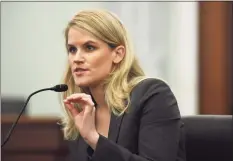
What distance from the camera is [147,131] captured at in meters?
1.05

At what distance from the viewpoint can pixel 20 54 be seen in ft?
7.19

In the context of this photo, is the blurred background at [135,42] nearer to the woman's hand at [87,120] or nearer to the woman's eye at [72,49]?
the woman's eye at [72,49]

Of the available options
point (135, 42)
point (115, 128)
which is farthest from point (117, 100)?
point (135, 42)

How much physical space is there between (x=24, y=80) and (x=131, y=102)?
1.18 m

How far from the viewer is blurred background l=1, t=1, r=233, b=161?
2.00 metres

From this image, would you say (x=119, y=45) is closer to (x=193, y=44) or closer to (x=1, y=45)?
(x=193, y=44)

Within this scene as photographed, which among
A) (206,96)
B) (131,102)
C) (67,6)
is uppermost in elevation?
(67,6)

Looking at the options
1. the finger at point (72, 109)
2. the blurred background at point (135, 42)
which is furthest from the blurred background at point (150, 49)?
the finger at point (72, 109)

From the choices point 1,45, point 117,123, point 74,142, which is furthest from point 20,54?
point 117,123

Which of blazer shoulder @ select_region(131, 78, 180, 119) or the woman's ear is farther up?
the woman's ear

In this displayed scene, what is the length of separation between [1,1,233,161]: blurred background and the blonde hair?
0.85m

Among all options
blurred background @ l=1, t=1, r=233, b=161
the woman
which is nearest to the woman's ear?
the woman

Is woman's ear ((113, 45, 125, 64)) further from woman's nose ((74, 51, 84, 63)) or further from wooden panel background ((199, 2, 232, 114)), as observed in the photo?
wooden panel background ((199, 2, 232, 114))

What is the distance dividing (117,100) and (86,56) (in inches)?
5.3
